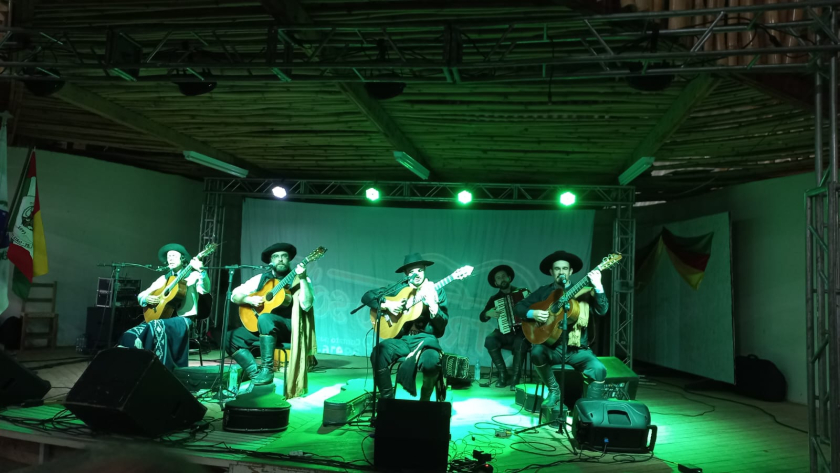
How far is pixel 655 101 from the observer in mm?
6348

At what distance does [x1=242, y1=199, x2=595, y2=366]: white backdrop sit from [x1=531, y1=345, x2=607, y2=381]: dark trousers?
3.87 m

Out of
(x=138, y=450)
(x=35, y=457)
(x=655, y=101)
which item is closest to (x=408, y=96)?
(x=655, y=101)

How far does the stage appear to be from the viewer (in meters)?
4.44

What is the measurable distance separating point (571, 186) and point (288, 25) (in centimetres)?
591

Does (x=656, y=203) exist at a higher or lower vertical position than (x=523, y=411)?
higher

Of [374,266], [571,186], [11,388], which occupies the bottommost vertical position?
[11,388]

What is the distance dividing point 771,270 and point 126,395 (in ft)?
27.2

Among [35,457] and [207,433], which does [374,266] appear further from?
[35,457]

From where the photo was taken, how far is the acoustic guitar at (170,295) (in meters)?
6.70

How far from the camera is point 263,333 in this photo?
6.44 meters

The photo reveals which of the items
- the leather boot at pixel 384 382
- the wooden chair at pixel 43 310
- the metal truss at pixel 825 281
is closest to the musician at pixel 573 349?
the leather boot at pixel 384 382

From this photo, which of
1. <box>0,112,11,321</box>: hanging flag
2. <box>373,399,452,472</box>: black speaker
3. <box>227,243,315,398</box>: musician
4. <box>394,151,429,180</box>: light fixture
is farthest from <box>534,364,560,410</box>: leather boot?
<box>0,112,11,321</box>: hanging flag

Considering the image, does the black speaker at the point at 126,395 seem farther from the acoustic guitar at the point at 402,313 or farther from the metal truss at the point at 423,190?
the metal truss at the point at 423,190

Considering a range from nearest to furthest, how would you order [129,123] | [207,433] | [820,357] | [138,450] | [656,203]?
[138,450], [820,357], [207,433], [129,123], [656,203]
